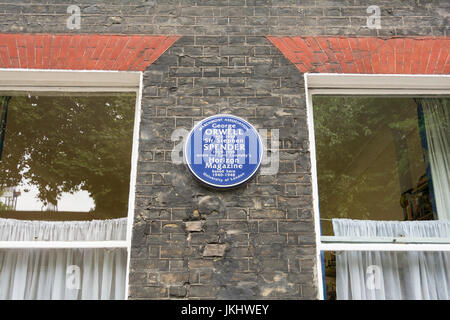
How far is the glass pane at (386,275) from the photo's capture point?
3641mm

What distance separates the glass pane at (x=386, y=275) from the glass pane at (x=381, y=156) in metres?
0.37

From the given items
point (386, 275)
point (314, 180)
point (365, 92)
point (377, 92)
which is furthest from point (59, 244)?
point (377, 92)

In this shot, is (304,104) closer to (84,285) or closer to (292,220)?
(292,220)

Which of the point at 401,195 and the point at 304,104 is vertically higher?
the point at 304,104

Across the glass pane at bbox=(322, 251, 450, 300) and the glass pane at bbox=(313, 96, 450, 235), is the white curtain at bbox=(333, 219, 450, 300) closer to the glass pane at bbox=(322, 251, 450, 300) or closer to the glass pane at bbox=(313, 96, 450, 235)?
the glass pane at bbox=(322, 251, 450, 300)

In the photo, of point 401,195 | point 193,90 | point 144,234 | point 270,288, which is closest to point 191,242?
point 144,234

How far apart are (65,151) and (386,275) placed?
312cm

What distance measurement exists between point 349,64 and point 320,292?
2.04m

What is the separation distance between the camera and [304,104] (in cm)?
395

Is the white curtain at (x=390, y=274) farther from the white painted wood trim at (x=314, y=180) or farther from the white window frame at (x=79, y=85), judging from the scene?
the white window frame at (x=79, y=85)

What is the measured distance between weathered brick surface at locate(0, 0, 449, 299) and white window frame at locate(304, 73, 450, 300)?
0.37ft

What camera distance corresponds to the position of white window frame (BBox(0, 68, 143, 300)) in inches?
144

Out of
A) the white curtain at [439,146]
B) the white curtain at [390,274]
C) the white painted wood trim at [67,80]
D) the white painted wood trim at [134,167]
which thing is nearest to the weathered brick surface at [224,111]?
the white painted wood trim at [134,167]

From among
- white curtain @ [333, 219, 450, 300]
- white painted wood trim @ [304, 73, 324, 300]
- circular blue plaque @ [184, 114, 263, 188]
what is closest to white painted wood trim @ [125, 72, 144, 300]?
circular blue plaque @ [184, 114, 263, 188]
